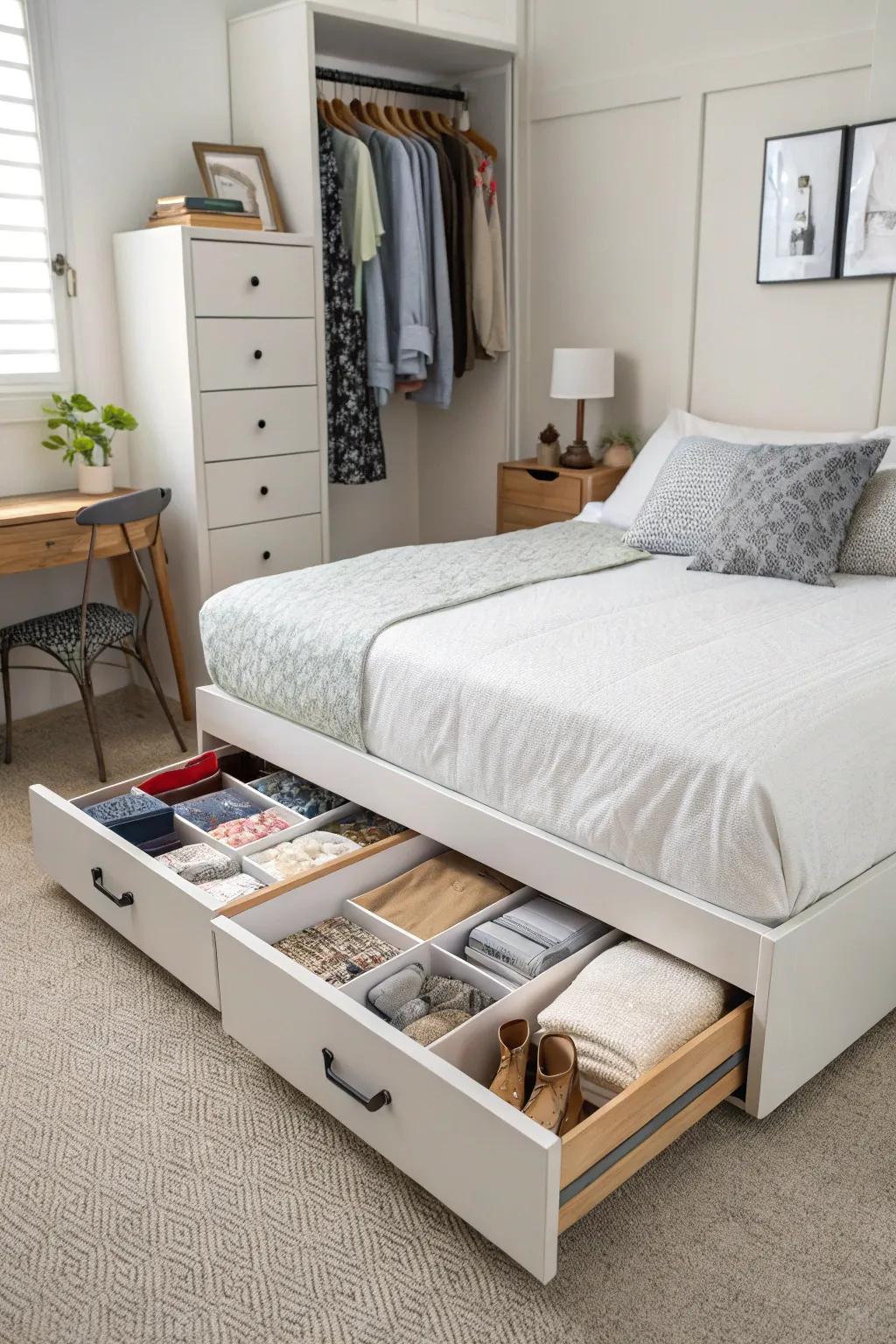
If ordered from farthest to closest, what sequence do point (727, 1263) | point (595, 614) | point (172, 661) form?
point (172, 661)
point (595, 614)
point (727, 1263)

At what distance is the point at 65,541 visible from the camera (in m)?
3.28

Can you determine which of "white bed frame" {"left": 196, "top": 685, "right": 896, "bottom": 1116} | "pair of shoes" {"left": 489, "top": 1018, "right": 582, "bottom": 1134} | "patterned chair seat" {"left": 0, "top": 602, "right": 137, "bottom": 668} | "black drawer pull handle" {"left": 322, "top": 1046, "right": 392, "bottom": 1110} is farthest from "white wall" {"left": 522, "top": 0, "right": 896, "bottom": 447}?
"black drawer pull handle" {"left": 322, "top": 1046, "right": 392, "bottom": 1110}

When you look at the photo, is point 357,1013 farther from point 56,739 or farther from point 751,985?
point 56,739

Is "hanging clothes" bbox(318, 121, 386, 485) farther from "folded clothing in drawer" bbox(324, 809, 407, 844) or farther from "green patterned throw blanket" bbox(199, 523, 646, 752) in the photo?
"folded clothing in drawer" bbox(324, 809, 407, 844)

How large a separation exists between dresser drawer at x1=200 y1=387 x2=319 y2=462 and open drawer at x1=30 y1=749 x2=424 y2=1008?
1.41 metres

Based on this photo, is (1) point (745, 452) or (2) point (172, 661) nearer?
(1) point (745, 452)

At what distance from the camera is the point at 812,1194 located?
5.56 feet

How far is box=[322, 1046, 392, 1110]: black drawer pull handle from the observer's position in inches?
63.9

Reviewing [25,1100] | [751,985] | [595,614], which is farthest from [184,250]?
[751,985]

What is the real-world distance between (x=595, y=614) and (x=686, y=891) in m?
0.84

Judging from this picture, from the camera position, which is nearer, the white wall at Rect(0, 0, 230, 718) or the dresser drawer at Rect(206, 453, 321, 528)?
the white wall at Rect(0, 0, 230, 718)

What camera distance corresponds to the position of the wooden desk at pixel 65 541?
10.4 feet

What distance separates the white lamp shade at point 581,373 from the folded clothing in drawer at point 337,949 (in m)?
2.35

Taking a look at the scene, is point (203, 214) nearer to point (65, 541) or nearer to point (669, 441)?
point (65, 541)
